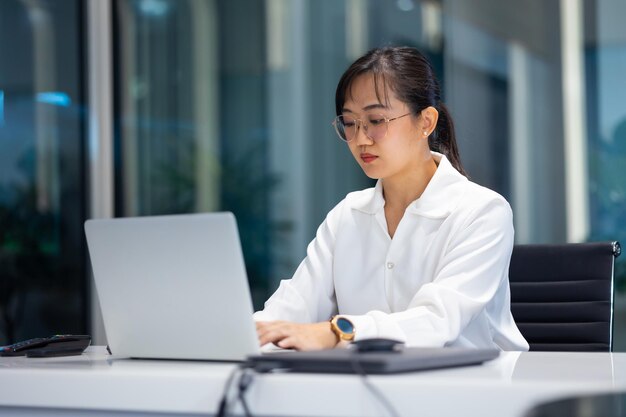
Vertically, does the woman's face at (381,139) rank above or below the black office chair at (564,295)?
above

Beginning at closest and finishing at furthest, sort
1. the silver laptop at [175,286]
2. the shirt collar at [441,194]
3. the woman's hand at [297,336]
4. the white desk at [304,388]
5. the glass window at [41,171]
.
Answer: the white desk at [304,388], the silver laptop at [175,286], the woman's hand at [297,336], the shirt collar at [441,194], the glass window at [41,171]

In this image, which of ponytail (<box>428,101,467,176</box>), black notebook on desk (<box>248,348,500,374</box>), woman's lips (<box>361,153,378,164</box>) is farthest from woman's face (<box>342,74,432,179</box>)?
black notebook on desk (<box>248,348,500,374</box>)

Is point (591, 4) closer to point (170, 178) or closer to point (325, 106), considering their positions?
point (325, 106)

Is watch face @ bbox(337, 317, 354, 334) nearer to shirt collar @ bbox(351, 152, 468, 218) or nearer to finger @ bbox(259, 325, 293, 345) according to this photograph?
finger @ bbox(259, 325, 293, 345)

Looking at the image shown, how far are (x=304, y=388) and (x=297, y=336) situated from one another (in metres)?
0.41

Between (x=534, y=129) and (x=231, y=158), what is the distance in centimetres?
Result: 153

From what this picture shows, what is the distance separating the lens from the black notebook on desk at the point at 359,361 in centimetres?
118

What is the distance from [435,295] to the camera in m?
1.76

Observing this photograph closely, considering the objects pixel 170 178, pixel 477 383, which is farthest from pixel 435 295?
pixel 170 178

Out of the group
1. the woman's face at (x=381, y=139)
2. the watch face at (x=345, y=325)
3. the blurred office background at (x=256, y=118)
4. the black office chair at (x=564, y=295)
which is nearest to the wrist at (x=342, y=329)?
the watch face at (x=345, y=325)

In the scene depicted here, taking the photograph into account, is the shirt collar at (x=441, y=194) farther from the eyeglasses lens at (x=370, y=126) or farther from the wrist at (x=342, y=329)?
the wrist at (x=342, y=329)

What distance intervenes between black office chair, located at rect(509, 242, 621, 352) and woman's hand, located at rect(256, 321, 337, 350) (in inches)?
33.0

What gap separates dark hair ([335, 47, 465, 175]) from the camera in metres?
2.18

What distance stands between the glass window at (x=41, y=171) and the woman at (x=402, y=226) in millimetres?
2840
